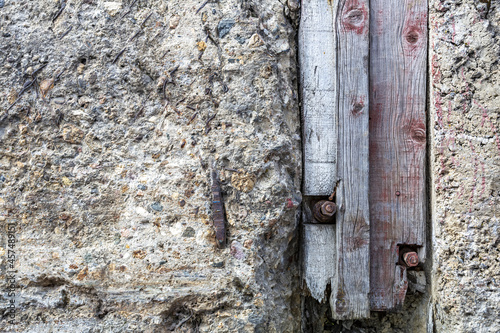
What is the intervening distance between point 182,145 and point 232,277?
2.12 ft

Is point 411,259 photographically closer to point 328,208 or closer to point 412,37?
point 328,208

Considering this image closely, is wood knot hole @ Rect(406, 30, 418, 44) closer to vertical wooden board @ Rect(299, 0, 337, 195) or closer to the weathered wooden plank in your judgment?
vertical wooden board @ Rect(299, 0, 337, 195)

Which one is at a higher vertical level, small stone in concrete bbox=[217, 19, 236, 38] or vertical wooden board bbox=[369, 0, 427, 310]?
small stone in concrete bbox=[217, 19, 236, 38]

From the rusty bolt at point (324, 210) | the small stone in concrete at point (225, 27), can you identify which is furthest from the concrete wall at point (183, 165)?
the rusty bolt at point (324, 210)

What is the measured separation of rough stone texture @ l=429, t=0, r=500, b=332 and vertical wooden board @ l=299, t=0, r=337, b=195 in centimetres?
49

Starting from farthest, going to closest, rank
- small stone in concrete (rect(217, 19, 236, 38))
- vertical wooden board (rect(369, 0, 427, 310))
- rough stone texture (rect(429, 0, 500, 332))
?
vertical wooden board (rect(369, 0, 427, 310)), small stone in concrete (rect(217, 19, 236, 38)), rough stone texture (rect(429, 0, 500, 332))

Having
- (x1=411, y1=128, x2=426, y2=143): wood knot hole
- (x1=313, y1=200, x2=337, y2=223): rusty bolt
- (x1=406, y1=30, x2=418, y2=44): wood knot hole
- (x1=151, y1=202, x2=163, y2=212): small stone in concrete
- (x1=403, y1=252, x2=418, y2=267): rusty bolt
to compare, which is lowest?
(x1=403, y1=252, x2=418, y2=267): rusty bolt

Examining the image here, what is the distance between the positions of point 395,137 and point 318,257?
712 millimetres

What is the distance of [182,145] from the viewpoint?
188 centimetres

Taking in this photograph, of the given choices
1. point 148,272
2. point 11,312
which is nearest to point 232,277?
point 148,272

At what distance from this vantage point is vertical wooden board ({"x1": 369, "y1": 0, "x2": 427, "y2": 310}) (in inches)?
78.9

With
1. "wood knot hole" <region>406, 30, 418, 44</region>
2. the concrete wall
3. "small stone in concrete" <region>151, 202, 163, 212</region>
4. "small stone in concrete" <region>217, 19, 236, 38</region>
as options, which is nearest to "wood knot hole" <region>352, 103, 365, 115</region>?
the concrete wall

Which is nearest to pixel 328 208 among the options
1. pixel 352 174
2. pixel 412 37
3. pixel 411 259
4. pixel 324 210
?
pixel 324 210

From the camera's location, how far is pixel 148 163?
1.89 meters
